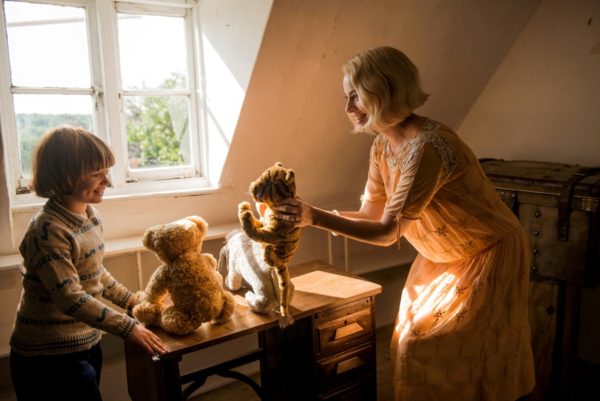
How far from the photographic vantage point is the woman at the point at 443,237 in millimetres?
1512

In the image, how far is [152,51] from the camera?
7.32 ft

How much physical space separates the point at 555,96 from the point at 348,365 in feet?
5.55

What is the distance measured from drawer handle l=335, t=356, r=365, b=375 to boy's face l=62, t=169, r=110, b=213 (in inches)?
40.3

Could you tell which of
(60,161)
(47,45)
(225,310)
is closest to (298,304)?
(225,310)

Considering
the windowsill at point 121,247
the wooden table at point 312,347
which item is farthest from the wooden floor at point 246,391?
the windowsill at point 121,247

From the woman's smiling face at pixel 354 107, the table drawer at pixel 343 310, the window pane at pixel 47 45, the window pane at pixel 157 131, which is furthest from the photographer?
the window pane at pixel 157 131

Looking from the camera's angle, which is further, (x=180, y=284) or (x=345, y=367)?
(x=345, y=367)

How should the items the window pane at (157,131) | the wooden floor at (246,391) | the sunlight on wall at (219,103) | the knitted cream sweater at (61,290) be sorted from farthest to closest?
1. the wooden floor at (246,391)
2. the window pane at (157,131)
3. the sunlight on wall at (219,103)
4. the knitted cream sweater at (61,290)

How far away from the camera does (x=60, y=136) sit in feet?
4.63

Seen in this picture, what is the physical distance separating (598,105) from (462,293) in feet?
4.45

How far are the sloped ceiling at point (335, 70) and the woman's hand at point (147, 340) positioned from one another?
3.28ft

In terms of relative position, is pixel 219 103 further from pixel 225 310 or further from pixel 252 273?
pixel 225 310

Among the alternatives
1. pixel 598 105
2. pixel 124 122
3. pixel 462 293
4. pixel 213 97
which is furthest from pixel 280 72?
pixel 598 105

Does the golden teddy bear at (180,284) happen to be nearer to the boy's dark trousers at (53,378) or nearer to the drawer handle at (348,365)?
the boy's dark trousers at (53,378)
